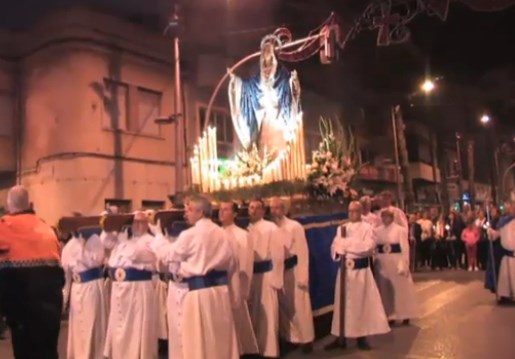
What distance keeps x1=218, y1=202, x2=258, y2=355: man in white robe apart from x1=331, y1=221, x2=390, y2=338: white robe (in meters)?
1.35

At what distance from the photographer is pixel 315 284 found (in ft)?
29.1

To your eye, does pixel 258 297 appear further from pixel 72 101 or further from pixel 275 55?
pixel 72 101

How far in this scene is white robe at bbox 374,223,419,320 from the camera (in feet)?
31.7

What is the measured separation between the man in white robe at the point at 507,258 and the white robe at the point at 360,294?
414 centimetres

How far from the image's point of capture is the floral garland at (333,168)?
952 cm

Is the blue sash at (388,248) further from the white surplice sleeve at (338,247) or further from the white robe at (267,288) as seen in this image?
the white robe at (267,288)

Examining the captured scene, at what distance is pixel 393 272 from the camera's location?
32.2 ft

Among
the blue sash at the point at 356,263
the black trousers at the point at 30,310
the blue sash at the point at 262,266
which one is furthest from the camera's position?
the blue sash at the point at 356,263

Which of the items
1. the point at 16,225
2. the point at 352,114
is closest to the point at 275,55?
the point at 16,225

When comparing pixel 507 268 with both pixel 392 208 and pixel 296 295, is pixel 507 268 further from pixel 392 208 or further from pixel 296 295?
pixel 296 295

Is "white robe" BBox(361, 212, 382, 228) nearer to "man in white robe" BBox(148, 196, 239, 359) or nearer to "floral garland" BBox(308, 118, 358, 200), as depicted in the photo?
"floral garland" BBox(308, 118, 358, 200)

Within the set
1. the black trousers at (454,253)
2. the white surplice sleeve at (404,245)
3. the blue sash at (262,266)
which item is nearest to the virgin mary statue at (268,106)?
the white surplice sleeve at (404,245)

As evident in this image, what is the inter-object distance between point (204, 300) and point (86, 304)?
5.87ft

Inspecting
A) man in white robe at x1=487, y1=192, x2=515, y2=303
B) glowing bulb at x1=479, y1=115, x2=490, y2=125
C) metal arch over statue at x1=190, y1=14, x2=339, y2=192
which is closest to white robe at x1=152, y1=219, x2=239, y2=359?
metal arch over statue at x1=190, y1=14, x2=339, y2=192
